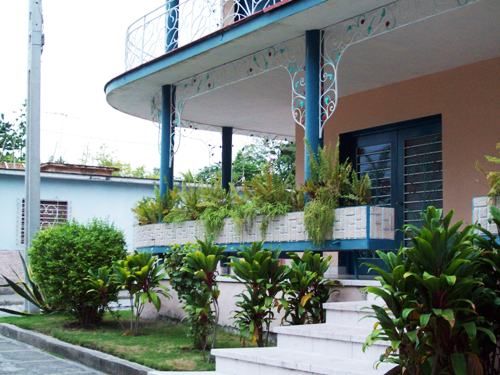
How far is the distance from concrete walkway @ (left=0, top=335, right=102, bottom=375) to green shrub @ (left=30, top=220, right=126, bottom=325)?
0.93 m

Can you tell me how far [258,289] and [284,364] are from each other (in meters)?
1.78

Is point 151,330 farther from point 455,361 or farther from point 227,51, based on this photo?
point 455,361

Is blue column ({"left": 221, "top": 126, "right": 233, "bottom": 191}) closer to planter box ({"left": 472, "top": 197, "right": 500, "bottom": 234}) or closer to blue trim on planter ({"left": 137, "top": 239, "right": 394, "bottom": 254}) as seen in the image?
blue trim on planter ({"left": 137, "top": 239, "right": 394, "bottom": 254})

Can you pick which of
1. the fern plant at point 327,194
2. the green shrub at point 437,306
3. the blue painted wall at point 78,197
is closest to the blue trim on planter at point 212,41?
the fern plant at point 327,194

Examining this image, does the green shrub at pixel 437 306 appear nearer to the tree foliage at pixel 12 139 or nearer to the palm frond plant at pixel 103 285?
the palm frond plant at pixel 103 285

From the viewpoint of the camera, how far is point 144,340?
30.1 feet

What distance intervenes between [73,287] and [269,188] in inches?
130

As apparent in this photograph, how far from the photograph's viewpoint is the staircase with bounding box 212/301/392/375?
5.64 m

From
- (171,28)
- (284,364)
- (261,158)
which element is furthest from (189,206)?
(261,158)

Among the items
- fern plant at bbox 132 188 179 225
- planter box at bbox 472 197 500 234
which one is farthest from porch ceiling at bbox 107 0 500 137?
planter box at bbox 472 197 500 234

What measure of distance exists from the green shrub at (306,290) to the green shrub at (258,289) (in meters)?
0.13

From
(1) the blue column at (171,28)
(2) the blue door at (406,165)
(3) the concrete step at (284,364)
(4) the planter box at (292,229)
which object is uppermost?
(1) the blue column at (171,28)

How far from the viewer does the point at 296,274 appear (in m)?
7.61

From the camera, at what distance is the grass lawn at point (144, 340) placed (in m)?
7.67
